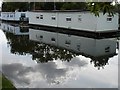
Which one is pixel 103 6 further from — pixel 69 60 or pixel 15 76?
pixel 69 60

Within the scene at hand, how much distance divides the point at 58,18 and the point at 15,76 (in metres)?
16.0

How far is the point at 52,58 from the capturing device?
467 inches

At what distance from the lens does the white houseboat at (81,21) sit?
62.4 feet

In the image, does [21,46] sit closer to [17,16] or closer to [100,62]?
[100,62]

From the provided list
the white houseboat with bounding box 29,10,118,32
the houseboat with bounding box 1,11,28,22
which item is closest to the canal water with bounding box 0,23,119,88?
the white houseboat with bounding box 29,10,118,32

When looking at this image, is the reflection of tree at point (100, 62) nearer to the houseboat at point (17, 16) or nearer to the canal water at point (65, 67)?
the canal water at point (65, 67)

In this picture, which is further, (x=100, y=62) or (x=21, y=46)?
(x=21, y=46)

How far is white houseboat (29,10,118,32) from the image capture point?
19016mm

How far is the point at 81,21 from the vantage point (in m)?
20.5

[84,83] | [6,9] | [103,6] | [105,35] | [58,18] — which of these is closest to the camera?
[103,6]

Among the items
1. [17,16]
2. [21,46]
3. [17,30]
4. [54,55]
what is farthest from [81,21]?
[17,16]

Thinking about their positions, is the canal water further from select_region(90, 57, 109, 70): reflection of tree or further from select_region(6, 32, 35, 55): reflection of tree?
select_region(6, 32, 35, 55): reflection of tree

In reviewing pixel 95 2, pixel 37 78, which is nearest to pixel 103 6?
pixel 95 2

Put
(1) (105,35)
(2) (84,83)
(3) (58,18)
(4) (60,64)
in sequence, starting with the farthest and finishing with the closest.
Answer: (3) (58,18) < (1) (105,35) < (4) (60,64) < (2) (84,83)
